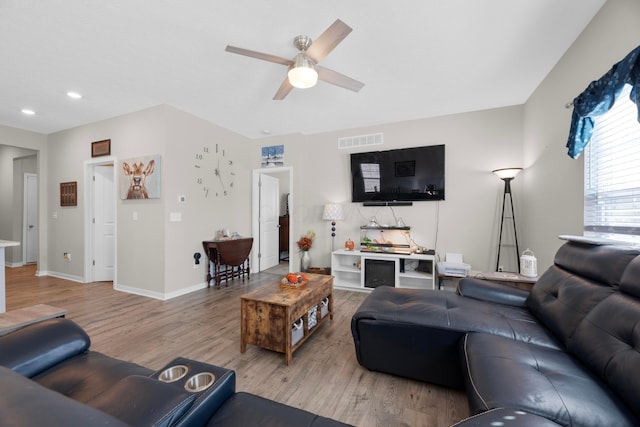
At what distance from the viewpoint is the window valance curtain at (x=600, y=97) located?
134 centimetres

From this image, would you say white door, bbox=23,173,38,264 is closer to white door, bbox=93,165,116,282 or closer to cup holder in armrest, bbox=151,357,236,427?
white door, bbox=93,165,116,282

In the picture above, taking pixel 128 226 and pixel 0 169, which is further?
pixel 0 169

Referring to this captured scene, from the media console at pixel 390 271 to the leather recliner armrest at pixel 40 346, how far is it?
9.66 feet

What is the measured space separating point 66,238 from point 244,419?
5.27 m

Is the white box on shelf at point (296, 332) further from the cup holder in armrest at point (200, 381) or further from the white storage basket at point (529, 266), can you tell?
the white storage basket at point (529, 266)

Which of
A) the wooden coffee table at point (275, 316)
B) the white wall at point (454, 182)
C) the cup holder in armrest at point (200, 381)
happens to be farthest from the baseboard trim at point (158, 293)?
the cup holder in armrest at point (200, 381)

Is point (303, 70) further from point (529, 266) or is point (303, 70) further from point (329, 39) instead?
point (529, 266)

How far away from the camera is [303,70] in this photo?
6.34 feet

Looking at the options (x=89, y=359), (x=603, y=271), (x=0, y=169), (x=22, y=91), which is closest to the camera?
(x=89, y=359)

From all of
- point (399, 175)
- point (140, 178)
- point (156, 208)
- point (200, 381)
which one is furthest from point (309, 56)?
point (140, 178)

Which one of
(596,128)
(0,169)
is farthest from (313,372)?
(0,169)

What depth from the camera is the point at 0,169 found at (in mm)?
5363

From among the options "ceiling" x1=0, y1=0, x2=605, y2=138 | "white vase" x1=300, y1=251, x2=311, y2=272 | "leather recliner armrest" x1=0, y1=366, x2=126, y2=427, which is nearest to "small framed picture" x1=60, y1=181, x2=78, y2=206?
"ceiling" x1=0, y1=0, x2=605, y2=138

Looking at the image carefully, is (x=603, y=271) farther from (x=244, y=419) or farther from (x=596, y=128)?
(x=244, y=419)
